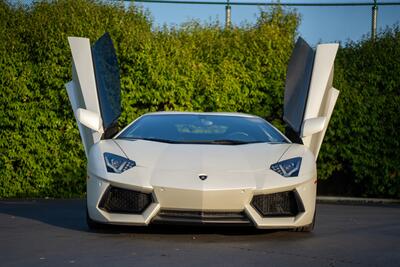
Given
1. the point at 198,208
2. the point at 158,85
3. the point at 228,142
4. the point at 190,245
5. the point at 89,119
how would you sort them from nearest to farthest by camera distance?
the point at 190,245
the point at 198,208
the point at 228,142
the point at 89,119
the point at 158,85

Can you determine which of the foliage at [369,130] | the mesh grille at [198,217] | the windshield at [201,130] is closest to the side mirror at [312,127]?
the windshield at [201,130]

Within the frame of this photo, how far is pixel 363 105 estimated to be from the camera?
16031 mm

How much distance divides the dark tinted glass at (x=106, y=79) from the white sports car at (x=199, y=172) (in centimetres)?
13

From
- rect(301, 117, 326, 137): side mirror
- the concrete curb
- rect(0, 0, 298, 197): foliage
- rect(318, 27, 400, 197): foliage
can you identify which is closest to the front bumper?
rect(301, 117, 326, 137): side mirror

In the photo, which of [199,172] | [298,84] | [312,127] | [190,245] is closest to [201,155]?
[199,172]

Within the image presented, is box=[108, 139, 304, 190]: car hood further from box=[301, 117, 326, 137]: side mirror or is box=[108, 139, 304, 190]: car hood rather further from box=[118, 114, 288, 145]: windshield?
box=[301, 117, 326, 137]: side mirror

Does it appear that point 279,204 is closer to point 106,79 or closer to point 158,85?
point 106,79

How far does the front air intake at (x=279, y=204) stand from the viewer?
7.88m

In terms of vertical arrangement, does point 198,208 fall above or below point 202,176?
below

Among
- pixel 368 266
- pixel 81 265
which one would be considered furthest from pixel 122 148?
pixel 368 266

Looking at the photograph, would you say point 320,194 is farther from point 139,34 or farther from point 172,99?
point 139,34

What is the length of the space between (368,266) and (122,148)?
2.76 metres

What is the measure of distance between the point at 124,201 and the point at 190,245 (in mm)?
797

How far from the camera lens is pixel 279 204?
26.2 ft
